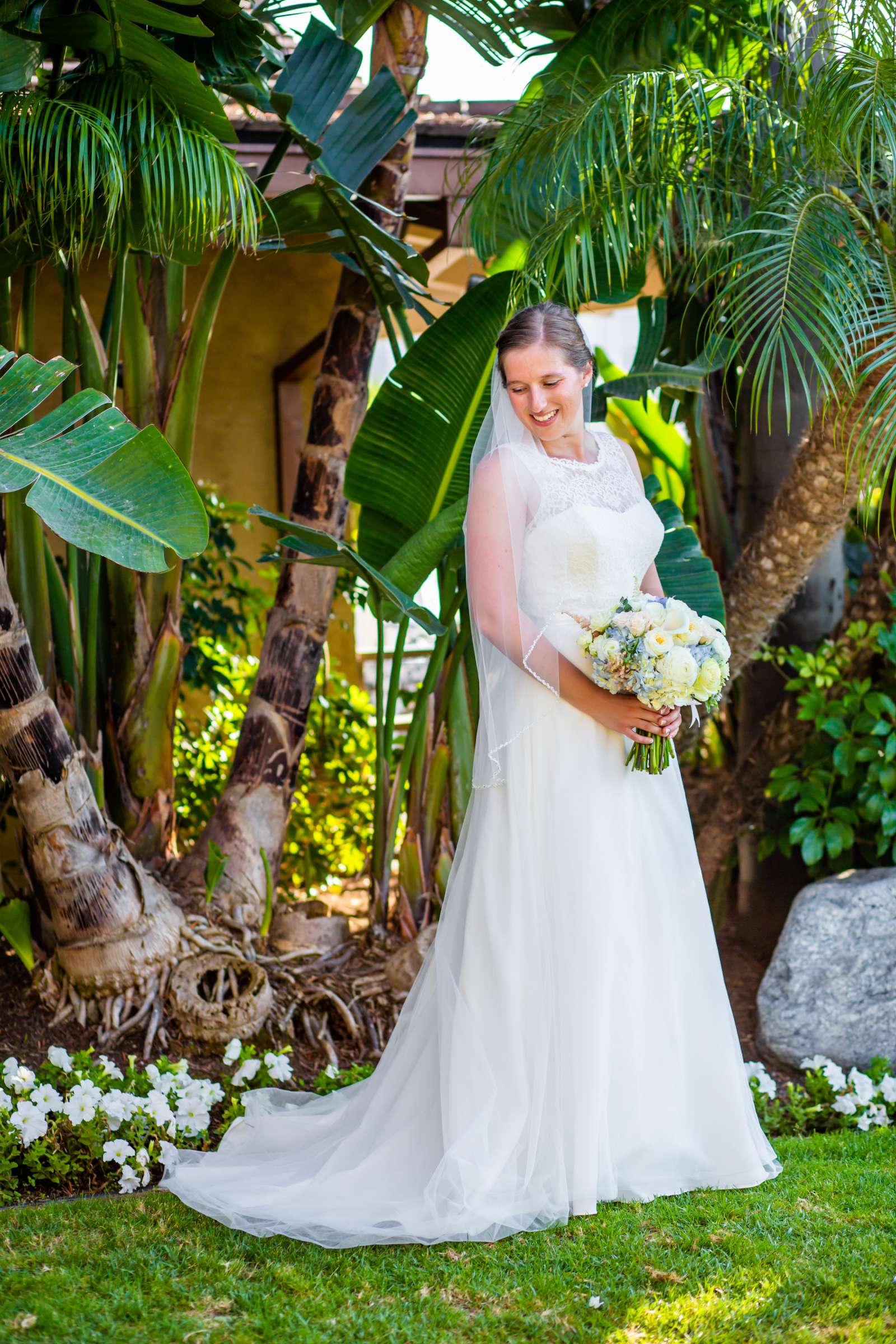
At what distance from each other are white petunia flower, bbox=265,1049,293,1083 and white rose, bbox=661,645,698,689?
1860 mm

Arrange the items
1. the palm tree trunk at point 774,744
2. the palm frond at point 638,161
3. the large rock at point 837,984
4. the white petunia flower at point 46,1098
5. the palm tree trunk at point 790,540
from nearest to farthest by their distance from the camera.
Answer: the white petunia flower at point 46,1098
the palm frond at point 638,161
the large rock at point 837,984
the palm tree trunk at point 790,540
the palm tree trunk at point 774,744

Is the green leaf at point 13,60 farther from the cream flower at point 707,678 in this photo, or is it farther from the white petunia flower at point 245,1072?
the white petunia flower at point 245,1072

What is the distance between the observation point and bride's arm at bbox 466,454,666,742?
294 centimetres

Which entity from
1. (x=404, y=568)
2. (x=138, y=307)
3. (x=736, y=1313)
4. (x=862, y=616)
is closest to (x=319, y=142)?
(x=138, y=307)

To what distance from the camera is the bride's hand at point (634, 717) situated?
2902mm

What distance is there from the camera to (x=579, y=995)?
9.54 ft

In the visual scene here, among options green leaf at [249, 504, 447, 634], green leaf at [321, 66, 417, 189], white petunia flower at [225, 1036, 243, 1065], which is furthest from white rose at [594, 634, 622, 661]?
green leaf at [321, 66, 417, 189]

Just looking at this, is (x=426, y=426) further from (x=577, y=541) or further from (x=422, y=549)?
(x=577, y=541)

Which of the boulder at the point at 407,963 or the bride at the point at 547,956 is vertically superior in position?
the bride at the point at 547,956

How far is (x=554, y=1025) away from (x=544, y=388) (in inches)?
61.9

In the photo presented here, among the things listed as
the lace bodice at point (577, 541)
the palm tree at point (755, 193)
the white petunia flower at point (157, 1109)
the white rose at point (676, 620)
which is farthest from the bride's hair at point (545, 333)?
the white petunia flower at point (157, 1109)

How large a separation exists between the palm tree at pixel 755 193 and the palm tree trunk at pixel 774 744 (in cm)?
54

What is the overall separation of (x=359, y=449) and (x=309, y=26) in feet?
4.49

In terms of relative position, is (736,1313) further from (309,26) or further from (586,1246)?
(309,26)
